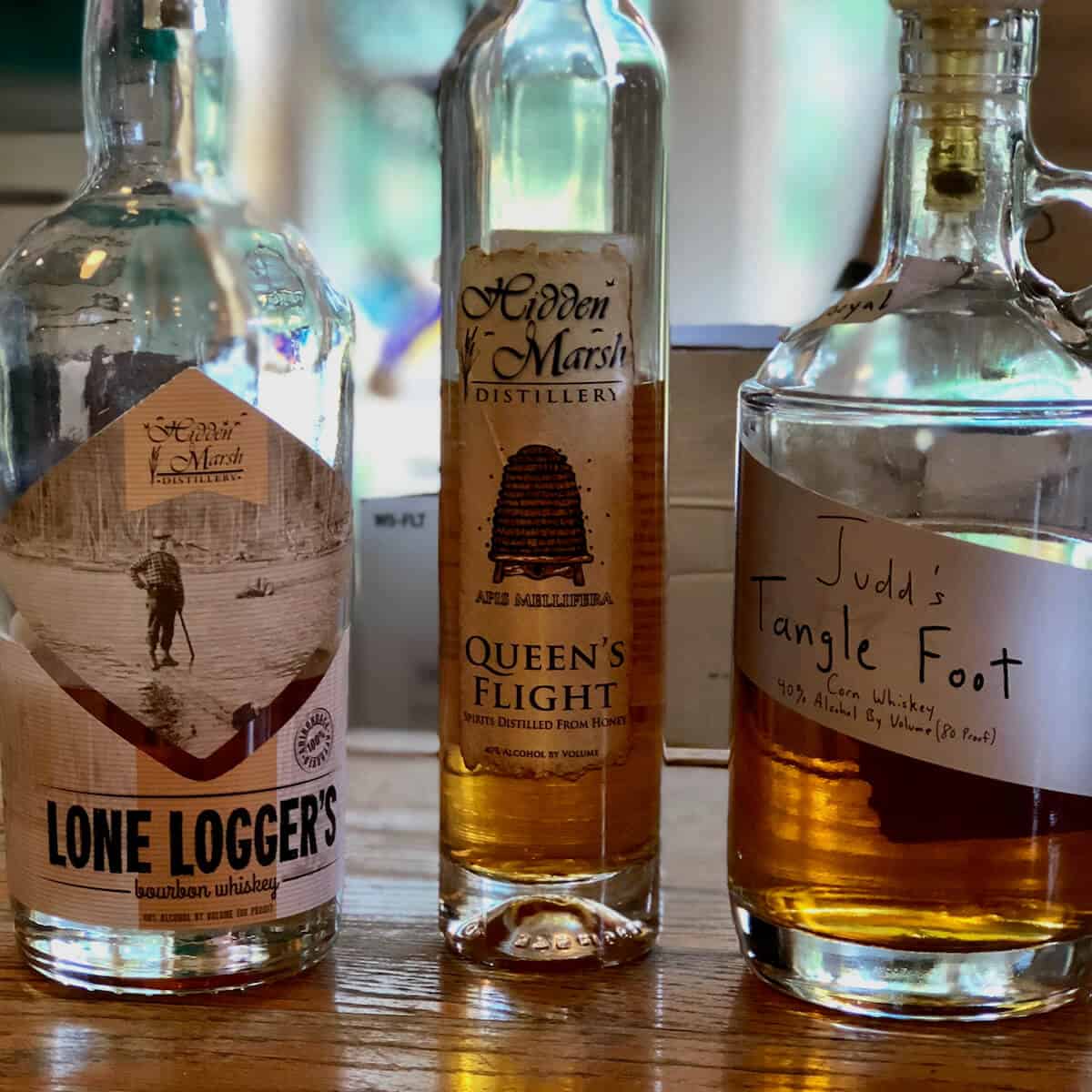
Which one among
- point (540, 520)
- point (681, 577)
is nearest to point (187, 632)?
point (540, 520)

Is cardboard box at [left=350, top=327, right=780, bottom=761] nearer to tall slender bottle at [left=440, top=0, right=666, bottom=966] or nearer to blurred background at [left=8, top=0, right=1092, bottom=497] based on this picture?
blurred background at [left=8, top=0, right=1092, bottom=497]

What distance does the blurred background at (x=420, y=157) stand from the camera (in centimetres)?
82

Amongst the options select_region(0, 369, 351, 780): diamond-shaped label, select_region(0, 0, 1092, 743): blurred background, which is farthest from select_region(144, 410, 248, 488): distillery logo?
select_region(0, 0, 1092, 743): blurred background

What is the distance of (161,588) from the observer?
0.49 meters

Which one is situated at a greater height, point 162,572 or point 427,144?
point 427,144

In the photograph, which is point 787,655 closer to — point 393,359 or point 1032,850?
point 1032,850

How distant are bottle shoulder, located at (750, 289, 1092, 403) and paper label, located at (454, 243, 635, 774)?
0.07 meters

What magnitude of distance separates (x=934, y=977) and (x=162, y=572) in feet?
0.89

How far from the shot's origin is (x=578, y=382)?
0.51 m

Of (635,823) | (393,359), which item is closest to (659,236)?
(635,823)

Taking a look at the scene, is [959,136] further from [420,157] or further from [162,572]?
[420,157]

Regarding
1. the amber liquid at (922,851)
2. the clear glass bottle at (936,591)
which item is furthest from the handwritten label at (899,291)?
the amber liquid at (922,851)

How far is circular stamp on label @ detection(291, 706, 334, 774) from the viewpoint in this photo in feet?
1.70

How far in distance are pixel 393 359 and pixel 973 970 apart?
1.60 ft
